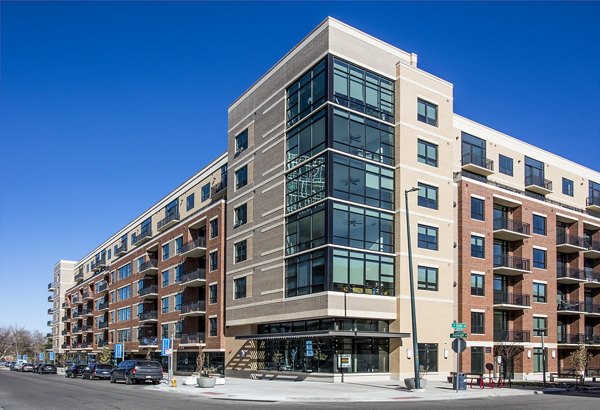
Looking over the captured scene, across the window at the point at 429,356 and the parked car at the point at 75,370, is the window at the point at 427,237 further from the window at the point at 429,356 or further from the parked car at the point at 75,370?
the parked car at the point at 75,370

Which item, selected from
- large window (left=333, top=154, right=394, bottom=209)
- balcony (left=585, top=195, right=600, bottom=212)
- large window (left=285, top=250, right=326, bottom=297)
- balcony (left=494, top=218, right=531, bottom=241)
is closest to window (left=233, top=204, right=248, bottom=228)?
large window (left=285, top=250, right=326, bottom=297)

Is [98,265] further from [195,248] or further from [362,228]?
[362,228]

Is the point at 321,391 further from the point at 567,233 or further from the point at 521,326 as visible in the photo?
the point at 567,233

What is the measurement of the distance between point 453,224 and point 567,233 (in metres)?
16.5

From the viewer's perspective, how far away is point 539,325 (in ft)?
177

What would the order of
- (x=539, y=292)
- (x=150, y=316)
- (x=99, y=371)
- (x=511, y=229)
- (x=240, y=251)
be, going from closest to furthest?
(x=511, y=229)
(x=240, y=251)
(x=99, y=371)
(x=539, y=292)
(x=150, y=316)

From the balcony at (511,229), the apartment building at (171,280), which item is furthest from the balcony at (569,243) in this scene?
the apartment building at (171,280)

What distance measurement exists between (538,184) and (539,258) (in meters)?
7.57

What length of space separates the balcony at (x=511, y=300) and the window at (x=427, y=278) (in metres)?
7.86

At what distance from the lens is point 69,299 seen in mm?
126750

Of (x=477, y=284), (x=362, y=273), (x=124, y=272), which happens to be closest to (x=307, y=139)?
(x=362, y=273)

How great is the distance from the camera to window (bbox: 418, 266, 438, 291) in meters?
44.9

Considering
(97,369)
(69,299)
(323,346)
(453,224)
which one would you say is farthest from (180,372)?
(69,299)

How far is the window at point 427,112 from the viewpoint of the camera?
47.4m
